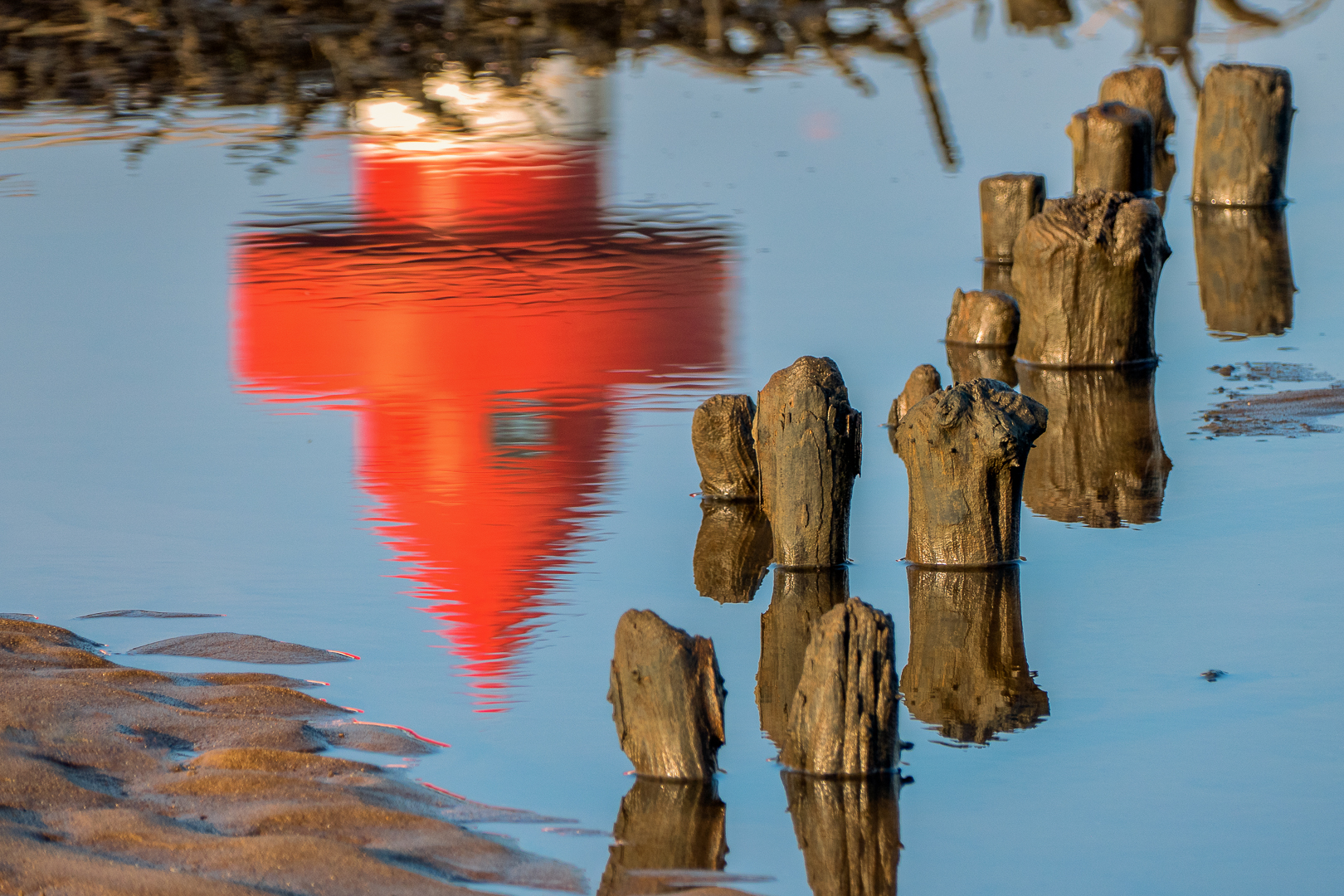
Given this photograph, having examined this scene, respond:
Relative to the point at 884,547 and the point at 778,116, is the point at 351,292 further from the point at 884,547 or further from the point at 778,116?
the point at 778,116

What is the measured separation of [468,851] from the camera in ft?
16.1

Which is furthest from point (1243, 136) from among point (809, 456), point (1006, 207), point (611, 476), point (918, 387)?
point (809, 456)

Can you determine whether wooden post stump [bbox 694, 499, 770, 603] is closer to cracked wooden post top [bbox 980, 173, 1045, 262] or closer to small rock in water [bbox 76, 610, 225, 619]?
small rock in water [bbox 76, 610, 225, 619]

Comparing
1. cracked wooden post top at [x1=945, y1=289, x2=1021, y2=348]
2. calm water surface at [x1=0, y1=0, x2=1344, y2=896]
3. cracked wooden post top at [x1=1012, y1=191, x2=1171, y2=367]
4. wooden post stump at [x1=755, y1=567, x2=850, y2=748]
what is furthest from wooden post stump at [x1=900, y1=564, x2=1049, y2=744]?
cracked wooden post top at [x1=945, y1=289, x2=1021, y2=348]

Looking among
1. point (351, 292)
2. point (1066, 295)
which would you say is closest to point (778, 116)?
point (351, 292)

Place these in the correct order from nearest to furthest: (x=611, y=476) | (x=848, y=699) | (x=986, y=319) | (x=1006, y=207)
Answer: (x=848, y=699)
(x=611, y=476)
(x=986, y=319)
(x=1006, y=207)

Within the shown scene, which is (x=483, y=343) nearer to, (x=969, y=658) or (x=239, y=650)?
(x=239, y=650)

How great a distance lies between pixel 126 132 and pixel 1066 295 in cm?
1128

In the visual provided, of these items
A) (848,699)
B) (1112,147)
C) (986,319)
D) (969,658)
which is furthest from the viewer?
(1112,147)

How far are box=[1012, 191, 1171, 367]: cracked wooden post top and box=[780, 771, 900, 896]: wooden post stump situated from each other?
196 inches

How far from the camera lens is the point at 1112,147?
1360 cm

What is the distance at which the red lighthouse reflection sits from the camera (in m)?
7.58

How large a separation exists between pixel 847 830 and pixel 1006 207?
8.13 meters

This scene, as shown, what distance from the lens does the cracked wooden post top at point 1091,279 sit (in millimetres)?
9594
